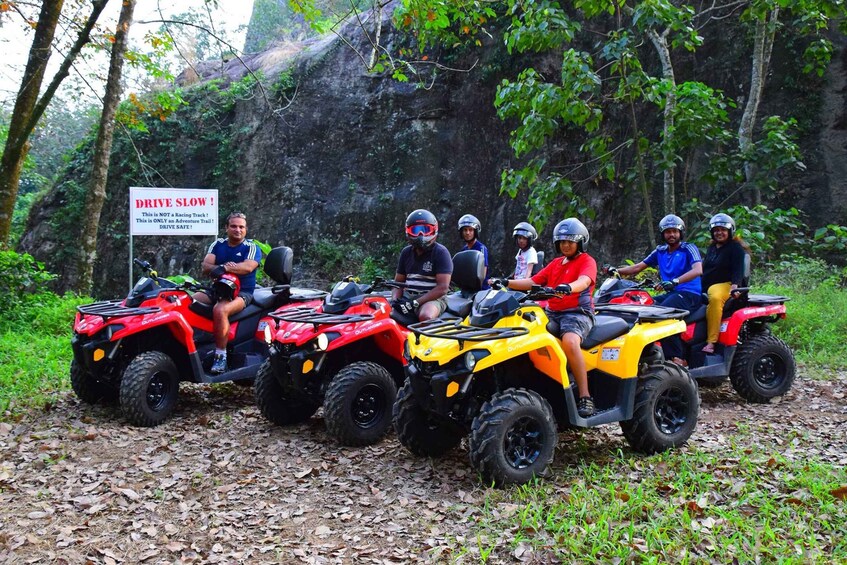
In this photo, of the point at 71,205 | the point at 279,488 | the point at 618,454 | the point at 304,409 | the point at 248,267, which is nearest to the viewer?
the point at 279,488

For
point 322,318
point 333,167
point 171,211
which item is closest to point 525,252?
point 322,318

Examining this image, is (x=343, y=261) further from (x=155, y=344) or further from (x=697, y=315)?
(x=697, y=315)

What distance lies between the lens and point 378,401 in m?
5.88

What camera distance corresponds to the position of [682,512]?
13.4ft

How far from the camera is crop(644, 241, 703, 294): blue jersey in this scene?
24.7ft

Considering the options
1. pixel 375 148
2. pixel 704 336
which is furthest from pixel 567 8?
pixel 704 336

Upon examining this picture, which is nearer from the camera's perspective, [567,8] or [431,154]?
[567,8]

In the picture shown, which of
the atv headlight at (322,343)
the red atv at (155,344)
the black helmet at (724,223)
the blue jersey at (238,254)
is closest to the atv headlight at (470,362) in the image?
the atv headlight at (322,343)

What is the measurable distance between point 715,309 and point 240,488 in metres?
5.23

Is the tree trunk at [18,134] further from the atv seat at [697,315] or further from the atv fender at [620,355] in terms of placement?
the atv seat at [697,315]

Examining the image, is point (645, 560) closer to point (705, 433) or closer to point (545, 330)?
point (545, 330)

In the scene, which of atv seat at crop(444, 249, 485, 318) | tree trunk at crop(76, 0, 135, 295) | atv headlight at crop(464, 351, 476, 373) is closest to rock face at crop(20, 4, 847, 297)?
tree trunk at crop(76, 0, 135, 295)

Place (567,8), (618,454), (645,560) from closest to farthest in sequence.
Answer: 1. (645,560)
2. (618,454)
3. (567,8)

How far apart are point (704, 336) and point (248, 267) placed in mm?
4996
